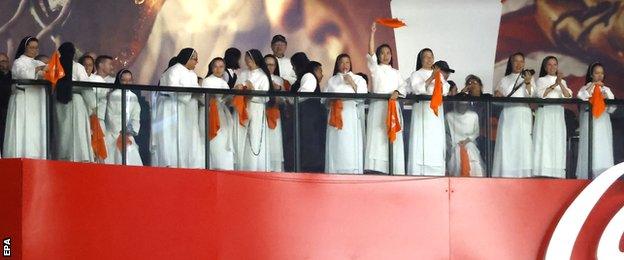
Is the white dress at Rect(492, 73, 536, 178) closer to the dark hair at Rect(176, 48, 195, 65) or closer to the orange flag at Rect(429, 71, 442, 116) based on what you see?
the orange flag at Rect(429, 71, 442, 116)

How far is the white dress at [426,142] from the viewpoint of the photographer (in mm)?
18391

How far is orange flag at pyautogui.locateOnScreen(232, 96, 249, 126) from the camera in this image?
59.4ft

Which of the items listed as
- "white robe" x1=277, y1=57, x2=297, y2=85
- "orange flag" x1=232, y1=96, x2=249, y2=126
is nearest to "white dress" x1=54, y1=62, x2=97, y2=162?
"orange flag" x1=232, y1=96, x2=249, y2=126

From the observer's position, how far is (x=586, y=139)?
18.8 metres

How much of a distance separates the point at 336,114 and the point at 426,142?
933 mm

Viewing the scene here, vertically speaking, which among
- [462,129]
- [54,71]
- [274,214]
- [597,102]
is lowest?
[274,214]

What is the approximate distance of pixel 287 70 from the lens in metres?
19.5

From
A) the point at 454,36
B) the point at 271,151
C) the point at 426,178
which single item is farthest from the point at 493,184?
the point at 454,36

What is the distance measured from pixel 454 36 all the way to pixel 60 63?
6776mm

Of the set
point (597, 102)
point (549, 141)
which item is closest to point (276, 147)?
point (549, 141)

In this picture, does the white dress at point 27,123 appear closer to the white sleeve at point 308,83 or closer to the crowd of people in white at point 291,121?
the crowd of people in white at point 291,121

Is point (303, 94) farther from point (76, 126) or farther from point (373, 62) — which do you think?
point (76, 126)

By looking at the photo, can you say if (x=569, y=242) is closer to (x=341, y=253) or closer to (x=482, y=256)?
(x=482, y=256)

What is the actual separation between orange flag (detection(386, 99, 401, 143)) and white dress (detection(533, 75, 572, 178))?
56.5 inches
